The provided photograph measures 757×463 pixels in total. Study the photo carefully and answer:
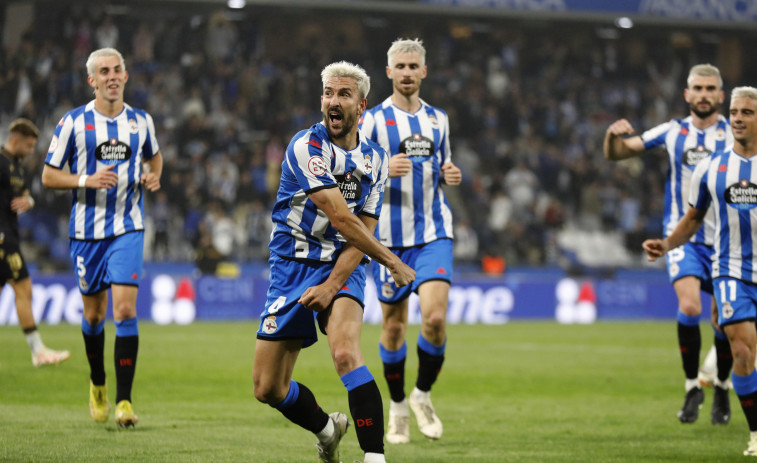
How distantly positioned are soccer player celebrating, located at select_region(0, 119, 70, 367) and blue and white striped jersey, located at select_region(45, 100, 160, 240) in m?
3.38

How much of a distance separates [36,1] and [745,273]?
20.6 m

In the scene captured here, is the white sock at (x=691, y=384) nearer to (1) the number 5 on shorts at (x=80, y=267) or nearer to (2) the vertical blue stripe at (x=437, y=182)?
(2) the vertical blue stripe at (x=437, y=182)

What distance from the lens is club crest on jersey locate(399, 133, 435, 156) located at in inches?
311

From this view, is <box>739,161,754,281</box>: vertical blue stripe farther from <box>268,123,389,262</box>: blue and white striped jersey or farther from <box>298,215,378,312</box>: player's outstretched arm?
<box>298,215,378,312</box>: player's outstretched arm

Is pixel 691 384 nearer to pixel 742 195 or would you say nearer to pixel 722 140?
pixel 722 140

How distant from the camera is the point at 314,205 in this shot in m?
5.61

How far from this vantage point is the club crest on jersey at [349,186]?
5.56 metres

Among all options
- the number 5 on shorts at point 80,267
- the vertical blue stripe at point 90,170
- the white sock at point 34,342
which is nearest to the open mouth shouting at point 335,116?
the vertical blue stripe at point 90,170

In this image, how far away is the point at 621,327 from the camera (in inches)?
790

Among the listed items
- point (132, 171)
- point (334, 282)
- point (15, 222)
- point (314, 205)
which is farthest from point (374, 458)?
point (15, 222)

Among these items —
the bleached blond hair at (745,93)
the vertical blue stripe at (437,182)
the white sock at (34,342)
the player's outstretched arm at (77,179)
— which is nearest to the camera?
the bleached blond hair at (745,93)

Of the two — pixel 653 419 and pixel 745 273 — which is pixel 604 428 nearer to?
pixel 653 419

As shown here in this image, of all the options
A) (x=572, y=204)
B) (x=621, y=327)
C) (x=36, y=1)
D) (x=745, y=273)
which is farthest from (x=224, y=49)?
(x=745, y=273)

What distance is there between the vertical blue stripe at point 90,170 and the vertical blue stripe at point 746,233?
190 inches
